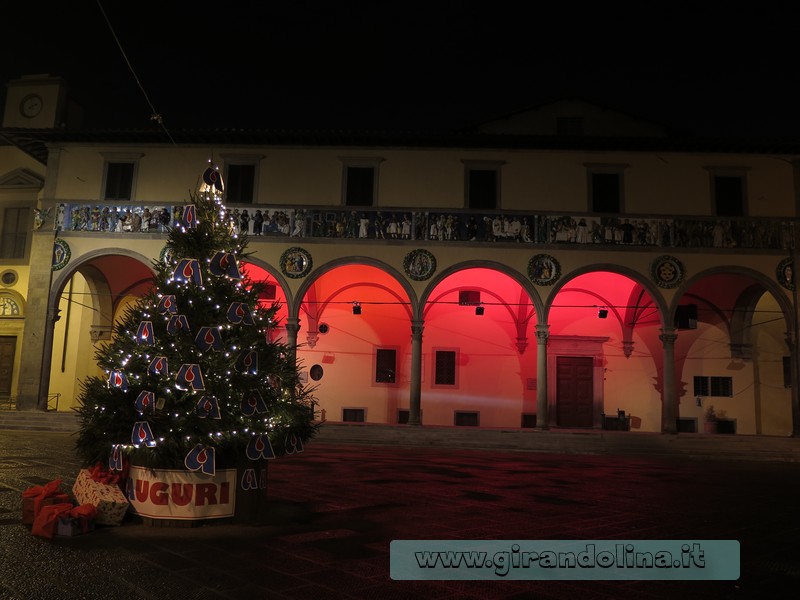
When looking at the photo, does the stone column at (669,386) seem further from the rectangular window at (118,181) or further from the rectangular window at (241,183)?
the rectangular window at (118,181)

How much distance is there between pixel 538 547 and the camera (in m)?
5.59

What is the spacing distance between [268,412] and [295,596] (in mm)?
2549

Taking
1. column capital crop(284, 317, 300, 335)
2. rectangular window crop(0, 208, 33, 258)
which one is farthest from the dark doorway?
rectangular window crop(0, 208, 33, 258)

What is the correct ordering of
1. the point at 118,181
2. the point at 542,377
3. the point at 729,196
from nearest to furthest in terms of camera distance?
the point at 542,377 → the point at 729,196 → the point at 118,181

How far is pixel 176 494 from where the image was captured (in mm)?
6039

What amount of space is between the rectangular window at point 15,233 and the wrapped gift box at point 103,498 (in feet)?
60.5

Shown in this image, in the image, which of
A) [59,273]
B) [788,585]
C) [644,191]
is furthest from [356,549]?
[59,273]

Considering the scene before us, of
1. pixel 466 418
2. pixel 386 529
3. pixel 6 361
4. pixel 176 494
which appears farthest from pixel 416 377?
pixel 6 361

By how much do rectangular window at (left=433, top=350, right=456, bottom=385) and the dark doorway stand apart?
3270mm

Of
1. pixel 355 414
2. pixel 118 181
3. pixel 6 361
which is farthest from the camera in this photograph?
pixel 6 361

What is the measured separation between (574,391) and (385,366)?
5980mm

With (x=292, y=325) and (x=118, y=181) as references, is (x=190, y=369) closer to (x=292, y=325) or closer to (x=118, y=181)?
(x=292, y=325)

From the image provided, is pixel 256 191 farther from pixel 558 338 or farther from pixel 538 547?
pixel 538 547

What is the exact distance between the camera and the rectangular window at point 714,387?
20.1 meters
